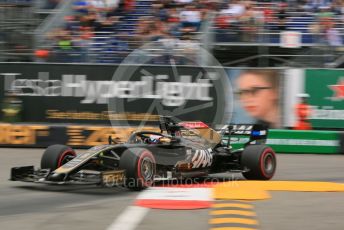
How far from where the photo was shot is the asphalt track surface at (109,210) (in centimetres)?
680

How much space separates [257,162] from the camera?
34.3 feet

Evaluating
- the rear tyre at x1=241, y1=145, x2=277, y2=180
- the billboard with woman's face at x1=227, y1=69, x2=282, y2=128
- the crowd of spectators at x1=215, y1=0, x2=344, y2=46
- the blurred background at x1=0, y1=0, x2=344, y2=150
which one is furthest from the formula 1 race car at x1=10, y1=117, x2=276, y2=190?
the crowd of spectators at x1=215, y1=0, x2=344, y2=46

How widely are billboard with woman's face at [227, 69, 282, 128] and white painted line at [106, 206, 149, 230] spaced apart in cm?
894

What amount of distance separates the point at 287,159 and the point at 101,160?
6356 millimetres

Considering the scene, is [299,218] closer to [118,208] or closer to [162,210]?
[162,210]

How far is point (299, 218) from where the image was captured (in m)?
7.19

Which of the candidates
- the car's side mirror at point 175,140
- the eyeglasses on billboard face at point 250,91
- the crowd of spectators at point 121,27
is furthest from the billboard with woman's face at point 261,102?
the car's side mirror at point 175,140

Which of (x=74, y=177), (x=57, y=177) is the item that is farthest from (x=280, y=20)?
(x=57, y=177)

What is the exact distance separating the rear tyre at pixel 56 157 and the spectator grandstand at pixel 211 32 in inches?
296

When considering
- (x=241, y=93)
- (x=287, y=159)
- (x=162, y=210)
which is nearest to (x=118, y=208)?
(x=162, y=210)

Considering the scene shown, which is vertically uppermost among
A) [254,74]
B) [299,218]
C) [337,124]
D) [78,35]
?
[78,35]

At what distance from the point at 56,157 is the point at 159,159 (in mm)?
1561

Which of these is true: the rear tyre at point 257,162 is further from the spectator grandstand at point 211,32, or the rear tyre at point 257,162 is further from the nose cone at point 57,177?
the spectator grandstand at point 211,32

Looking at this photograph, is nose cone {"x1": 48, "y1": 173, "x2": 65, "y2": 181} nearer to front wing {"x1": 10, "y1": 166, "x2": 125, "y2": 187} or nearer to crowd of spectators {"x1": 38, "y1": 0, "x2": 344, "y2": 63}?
front wing {"x1": 10, "y1": 166, "x2": 125, "y2": 187}
